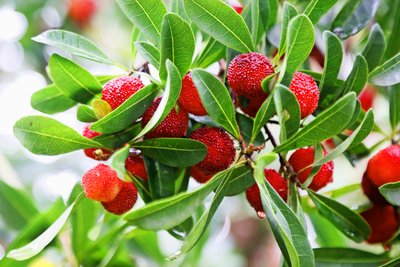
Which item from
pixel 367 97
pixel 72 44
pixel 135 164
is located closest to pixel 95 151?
pixel 135 164

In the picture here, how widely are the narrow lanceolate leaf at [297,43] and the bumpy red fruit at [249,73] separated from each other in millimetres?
41

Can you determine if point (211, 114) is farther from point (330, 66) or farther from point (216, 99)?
point (330, 66)

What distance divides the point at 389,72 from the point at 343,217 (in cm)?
24

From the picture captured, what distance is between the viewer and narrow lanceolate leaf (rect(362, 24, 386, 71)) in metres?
0.94

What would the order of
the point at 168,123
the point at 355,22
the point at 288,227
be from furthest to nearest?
1. the point at 355,22
2. the point at 168,123
3. the point at 288,227

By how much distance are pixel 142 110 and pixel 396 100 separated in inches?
19.4

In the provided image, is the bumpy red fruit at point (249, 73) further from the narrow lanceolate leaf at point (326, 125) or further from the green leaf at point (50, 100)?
the green leaf at point (50, 100)

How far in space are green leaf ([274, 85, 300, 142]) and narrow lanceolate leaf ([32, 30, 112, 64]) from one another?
30cm

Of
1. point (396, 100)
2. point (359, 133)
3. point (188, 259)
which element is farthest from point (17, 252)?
point (188, 259)

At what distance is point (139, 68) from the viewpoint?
969 millimetres

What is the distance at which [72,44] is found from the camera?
0.94 metres

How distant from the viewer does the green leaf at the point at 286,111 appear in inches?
29.8

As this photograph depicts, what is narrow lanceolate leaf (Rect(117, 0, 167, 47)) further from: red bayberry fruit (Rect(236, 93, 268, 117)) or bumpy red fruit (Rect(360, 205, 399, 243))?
bumpy red fruit (Rect(360, 205, 399, 243))

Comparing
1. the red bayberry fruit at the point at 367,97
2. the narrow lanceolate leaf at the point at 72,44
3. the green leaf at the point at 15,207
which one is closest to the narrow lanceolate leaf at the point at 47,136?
the narrow lanceolate leaf at the point at 72,44
